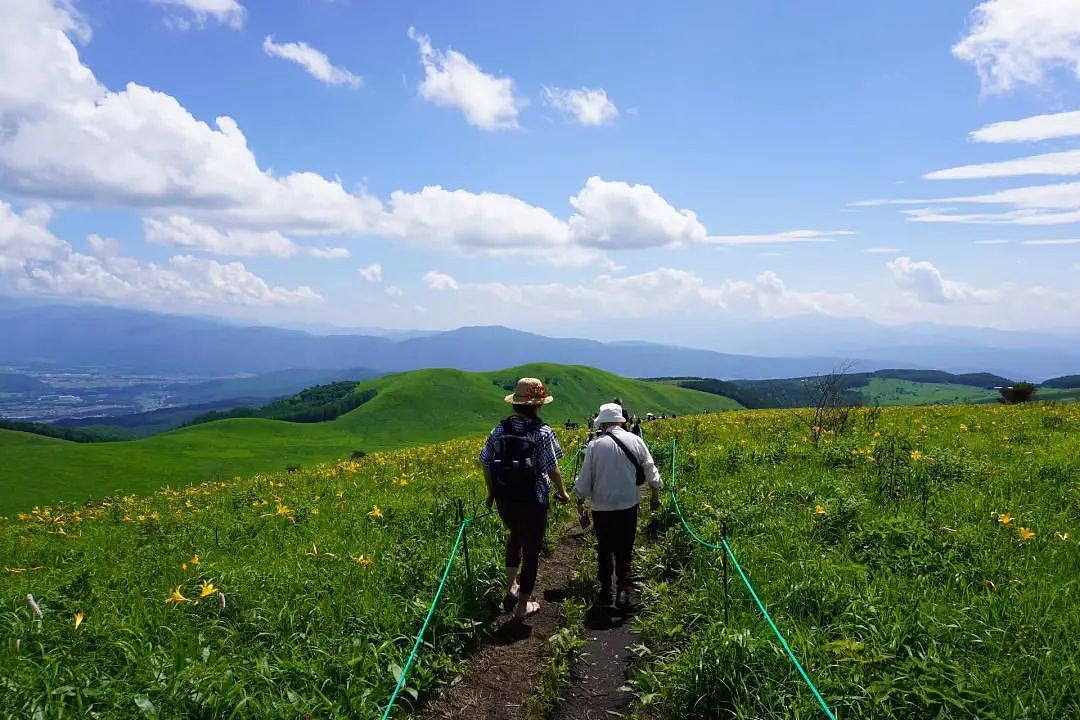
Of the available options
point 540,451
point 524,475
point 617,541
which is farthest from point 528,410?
point 617,541

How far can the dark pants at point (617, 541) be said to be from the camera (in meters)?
7.34

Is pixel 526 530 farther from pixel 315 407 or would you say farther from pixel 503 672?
pixel 315 407

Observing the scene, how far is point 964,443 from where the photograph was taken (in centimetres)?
1320

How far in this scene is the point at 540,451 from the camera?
705 centimetres

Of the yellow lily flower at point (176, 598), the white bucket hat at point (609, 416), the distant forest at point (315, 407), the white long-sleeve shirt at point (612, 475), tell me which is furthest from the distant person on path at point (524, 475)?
the distant forest at point (315, 407)

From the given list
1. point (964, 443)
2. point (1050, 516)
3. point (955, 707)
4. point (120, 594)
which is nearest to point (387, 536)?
point (120, 594)

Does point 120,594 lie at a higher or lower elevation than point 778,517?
lower

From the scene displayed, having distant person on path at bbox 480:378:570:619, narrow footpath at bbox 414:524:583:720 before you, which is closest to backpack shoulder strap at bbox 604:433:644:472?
distant person on path at bbox 480:378:570:619

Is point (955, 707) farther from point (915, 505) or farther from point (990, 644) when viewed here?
point (915, 505)

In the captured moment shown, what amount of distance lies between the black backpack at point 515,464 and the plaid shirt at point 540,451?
0.12ft

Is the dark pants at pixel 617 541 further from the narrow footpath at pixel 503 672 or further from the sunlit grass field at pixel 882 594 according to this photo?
the narrow footpath at pixel 503 672

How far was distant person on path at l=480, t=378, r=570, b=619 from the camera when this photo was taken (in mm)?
6945

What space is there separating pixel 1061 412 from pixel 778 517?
15.5 meters

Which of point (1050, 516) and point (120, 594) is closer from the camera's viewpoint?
point (120, 594)
